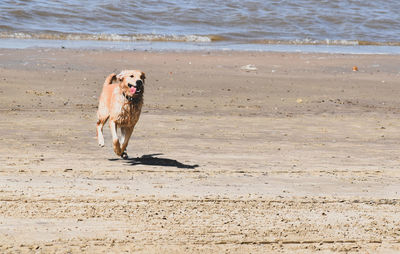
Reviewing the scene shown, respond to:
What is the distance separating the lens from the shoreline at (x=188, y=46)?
21.1 m

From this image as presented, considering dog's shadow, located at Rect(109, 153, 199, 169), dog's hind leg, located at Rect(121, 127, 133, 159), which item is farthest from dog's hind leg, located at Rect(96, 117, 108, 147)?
dog's shadow, located at Rect(109, 153, 199, 169)

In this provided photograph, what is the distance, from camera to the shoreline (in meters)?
21.1

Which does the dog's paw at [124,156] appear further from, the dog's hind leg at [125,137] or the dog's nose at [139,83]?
the dog's nose at [139,83]

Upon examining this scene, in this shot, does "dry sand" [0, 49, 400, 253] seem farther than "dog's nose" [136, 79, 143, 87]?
No

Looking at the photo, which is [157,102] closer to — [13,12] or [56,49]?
[56,49]

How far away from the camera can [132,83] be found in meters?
7.87

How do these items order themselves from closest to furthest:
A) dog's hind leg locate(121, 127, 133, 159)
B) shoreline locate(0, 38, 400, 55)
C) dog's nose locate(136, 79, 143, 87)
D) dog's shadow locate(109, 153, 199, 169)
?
dog's nose locate(136, 79, 143, 87) < dog's shadow locate(109, 153, 199, 169) < dog's hind leg locate(121, 127, 133, 159) < shoreline locate(0, 38, 400, 55)

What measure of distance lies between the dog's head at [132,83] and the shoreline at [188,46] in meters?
12.6

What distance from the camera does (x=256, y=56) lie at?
65.5 ft

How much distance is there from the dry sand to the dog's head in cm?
75

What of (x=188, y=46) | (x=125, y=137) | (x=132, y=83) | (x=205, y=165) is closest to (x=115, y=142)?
(x=125, y=137)

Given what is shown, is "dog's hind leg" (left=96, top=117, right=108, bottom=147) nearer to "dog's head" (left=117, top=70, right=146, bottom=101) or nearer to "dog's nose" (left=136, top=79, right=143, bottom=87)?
"dog's head" (left=117, top=70, right=146, bottom=101)

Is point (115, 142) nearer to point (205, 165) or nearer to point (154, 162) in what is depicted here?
point (154, 162)

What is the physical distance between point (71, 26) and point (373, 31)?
11.7 metres
